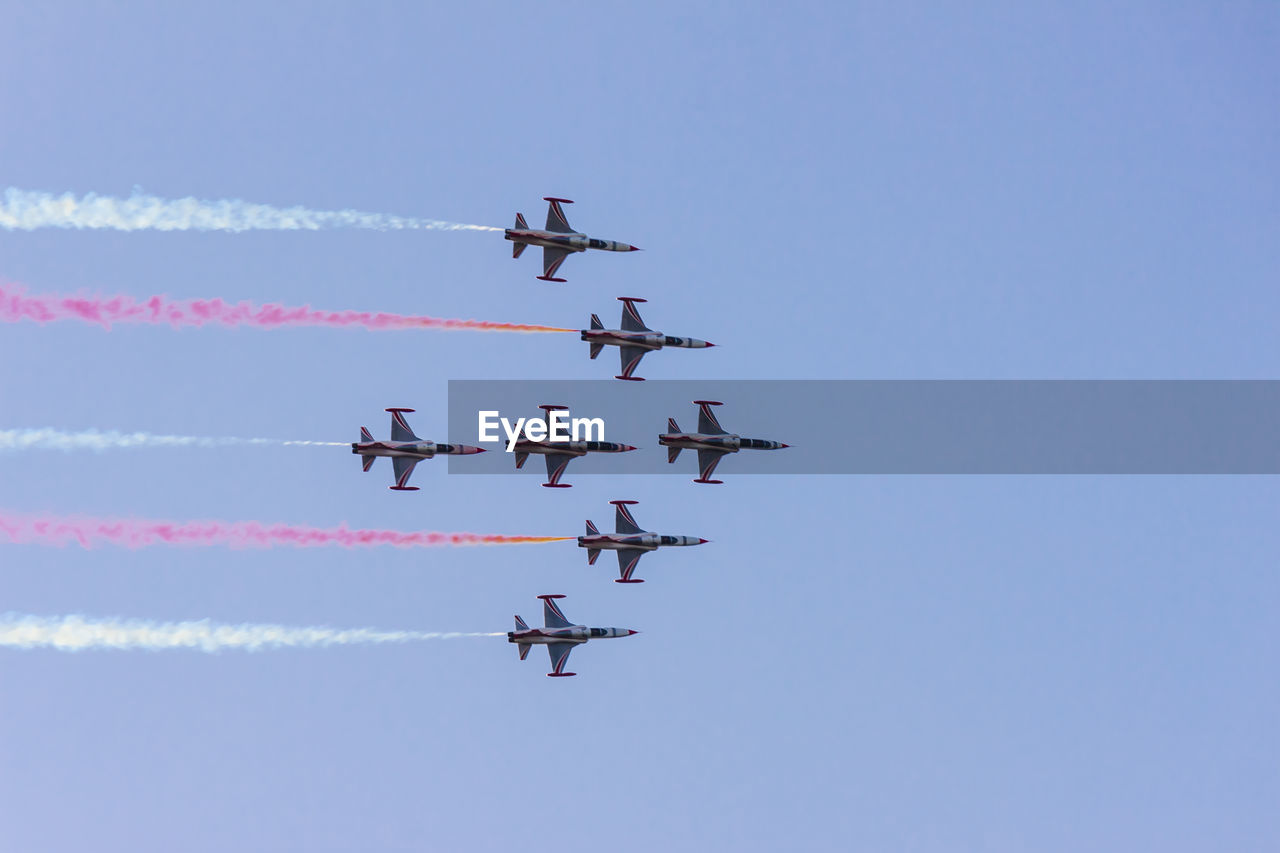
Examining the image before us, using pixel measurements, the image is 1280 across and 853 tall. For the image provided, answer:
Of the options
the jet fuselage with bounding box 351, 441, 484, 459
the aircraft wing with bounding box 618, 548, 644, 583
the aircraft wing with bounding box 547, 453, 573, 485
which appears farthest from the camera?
the aircraft wing with bounding box 618, 548, 644, 583

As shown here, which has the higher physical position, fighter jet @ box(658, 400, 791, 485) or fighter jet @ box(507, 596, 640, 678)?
fighter jet @ box(658, 400, 791, 485)

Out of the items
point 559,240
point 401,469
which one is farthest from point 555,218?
point 401,469

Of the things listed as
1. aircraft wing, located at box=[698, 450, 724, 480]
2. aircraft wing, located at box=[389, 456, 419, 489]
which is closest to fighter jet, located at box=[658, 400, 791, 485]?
aircraft wing, located at box=[698, 450, 724, 480]

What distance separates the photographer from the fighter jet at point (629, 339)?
11169 centimetres

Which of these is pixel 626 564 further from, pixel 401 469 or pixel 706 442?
pixel 401 469

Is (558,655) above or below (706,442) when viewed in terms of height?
below

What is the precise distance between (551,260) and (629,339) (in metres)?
6.64

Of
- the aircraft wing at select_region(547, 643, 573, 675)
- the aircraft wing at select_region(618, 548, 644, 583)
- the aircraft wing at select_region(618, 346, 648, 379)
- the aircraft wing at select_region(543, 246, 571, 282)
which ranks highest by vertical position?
the aircraft wing at select_region(543, 246, 571, 282)

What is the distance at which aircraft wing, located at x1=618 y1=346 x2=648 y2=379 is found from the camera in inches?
4444

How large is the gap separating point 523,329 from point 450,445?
26.9 feet

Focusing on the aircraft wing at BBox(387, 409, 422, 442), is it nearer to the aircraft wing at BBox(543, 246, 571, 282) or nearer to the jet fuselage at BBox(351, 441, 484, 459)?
the jet fuselage at BBox(351, 441, 484, 459)

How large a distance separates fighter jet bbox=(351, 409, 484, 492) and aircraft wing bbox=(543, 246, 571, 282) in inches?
458

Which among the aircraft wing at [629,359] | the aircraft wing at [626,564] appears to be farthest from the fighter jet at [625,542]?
the aircraft wing at [629,359]

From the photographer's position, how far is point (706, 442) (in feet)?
378
